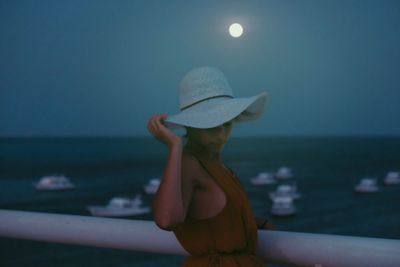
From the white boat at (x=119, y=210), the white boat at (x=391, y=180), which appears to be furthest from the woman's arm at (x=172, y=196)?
the white boat at (x=391, y=180)

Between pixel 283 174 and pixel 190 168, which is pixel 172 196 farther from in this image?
pixel 283 174

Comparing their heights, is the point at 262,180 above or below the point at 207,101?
above

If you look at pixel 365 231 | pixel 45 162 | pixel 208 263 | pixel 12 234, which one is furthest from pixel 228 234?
pixel 45 162

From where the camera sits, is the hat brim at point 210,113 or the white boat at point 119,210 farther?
the white boat at point 119,210

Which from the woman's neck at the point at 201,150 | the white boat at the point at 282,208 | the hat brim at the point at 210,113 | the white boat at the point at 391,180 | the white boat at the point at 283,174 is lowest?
the woman's neck at the point at 201,150

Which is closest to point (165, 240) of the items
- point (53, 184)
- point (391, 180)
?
point (53, 184)

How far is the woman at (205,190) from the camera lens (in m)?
0.97

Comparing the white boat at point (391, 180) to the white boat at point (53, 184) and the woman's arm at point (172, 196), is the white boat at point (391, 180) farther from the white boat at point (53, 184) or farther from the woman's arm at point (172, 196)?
the woman's arm at point (172, 196)

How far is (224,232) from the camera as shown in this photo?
103 cm

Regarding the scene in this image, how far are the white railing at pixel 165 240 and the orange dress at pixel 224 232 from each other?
0.09m

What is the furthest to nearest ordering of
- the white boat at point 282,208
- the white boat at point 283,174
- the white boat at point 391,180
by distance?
the white boat at point 283,174 < the white boat at point 391,180 < the white boat at point 282,208

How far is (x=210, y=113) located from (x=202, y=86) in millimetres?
97

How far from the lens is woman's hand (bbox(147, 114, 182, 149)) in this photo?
3.34 ft

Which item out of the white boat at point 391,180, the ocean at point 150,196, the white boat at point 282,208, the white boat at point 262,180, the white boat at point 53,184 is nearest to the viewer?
the ocean at point 150,196
